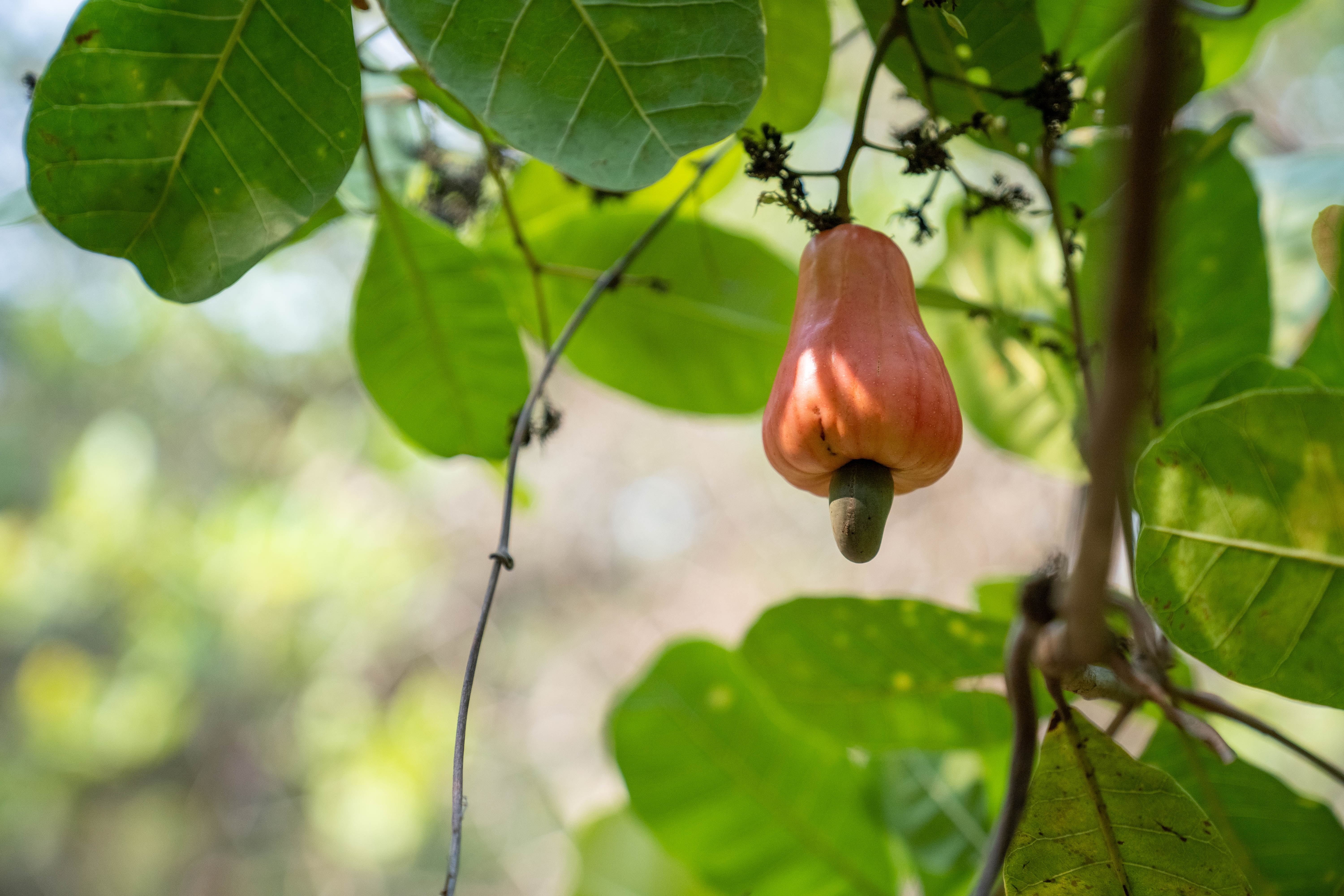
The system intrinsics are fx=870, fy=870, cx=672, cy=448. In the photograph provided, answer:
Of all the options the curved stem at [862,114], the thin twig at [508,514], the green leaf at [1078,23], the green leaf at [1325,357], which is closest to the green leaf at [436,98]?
the thin twig at [508,514]

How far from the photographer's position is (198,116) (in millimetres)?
409

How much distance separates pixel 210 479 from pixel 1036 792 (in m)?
4.74

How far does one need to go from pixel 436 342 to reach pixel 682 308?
0.19 meters

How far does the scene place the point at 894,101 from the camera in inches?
21.4

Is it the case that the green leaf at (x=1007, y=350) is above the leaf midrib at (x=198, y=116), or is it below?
below

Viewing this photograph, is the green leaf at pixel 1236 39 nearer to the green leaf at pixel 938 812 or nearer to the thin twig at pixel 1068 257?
the thin twig at pixel 1068 257

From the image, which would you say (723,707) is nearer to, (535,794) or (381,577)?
(381,577)

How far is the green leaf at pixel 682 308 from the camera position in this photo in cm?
67

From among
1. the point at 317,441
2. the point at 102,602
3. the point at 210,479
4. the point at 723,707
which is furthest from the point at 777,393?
the point at 210,479

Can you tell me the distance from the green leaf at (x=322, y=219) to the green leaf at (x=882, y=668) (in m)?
0.40

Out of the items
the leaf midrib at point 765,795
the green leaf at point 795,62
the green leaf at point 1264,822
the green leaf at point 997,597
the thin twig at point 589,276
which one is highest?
the green leaf at point 795,62

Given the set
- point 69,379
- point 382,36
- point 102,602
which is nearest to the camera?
point 382,36

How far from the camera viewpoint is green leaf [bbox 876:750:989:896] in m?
0.67

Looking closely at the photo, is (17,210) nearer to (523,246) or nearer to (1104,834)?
(523,246)
